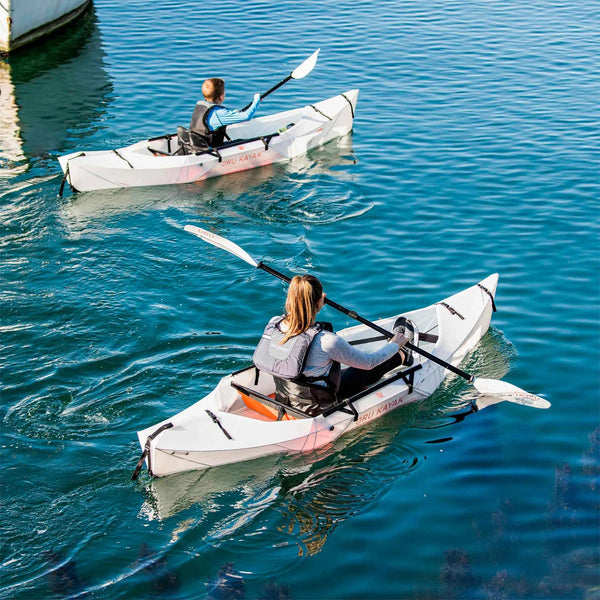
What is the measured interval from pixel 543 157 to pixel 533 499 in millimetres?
7440

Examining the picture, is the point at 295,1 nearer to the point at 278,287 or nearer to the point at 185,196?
the point at 185,196

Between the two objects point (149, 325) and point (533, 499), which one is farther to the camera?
point (149, 325)

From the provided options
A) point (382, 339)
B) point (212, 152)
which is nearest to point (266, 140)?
point (212, 152)

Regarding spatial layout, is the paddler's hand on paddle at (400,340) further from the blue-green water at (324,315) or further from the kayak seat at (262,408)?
the kayak seat at (262,408)

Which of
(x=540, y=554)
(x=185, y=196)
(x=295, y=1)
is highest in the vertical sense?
(x=295, y=1)

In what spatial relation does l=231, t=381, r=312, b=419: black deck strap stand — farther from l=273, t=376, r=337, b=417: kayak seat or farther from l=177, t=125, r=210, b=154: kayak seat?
l=177, t=125, r=210, b=154: kayak seat

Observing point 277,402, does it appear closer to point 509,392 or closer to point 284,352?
point 284,352

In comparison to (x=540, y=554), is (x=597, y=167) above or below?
above

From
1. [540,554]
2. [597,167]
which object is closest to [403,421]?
[540,554]

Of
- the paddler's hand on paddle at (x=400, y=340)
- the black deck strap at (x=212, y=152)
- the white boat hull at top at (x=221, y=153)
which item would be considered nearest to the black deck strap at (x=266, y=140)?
the white boat hull at top at (x=221, y=153)

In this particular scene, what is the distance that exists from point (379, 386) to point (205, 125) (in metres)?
6.01

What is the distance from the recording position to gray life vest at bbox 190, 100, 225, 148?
11.2 metres

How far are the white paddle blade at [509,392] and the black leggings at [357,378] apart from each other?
0.84m

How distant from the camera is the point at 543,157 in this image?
1230 cm
